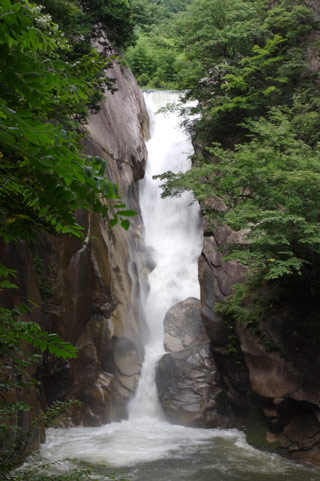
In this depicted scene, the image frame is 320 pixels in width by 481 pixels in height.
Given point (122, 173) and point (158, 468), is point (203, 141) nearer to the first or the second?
point (122, 173)

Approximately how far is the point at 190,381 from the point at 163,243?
7973mm

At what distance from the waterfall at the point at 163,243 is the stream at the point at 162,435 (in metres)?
0.03

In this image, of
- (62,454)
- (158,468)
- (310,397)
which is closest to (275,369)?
(310,397)

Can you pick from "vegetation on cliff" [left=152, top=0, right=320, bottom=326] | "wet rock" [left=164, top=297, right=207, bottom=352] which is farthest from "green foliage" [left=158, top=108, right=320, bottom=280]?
"wet rock" [left=164, top=297, right=207, bottom=352]

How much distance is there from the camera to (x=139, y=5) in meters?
12.6

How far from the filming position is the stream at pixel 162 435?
8.42 metres

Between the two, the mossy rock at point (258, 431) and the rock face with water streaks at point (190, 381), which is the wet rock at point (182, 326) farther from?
the mossy rock at point (258, 431)

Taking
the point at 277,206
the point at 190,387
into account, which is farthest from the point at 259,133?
the point at 190,387

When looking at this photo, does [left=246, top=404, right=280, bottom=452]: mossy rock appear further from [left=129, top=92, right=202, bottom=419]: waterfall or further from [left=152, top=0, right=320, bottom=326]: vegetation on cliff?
[left=129, top=92, right=202, bottom=419]: waterfall

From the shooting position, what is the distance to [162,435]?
11.1 meters

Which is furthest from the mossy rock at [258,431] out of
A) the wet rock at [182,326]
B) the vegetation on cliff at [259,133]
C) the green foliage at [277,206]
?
the green foliage at [277,206]

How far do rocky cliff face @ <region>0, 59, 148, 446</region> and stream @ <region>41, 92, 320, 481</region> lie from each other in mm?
755

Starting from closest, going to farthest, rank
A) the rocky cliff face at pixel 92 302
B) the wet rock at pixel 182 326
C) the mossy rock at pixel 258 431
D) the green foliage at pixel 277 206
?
1. the green foliage at pixel 277 206
2. the rocky cliff face at pixel 92 302
3. the mossy rock at pixel 258 431
4. the wet rock at pixel 182 326

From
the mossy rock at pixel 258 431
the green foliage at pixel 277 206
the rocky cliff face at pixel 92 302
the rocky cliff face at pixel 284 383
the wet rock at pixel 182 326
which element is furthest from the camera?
the wet rock at pixel 182 326
